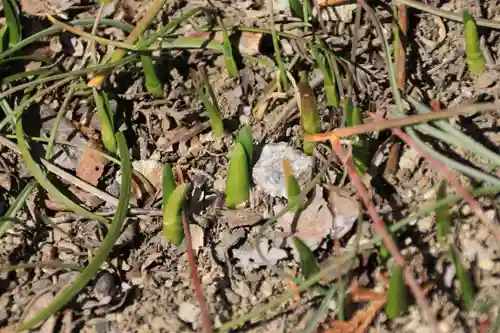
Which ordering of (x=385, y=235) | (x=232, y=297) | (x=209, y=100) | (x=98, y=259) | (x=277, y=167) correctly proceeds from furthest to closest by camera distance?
(x=209, y=100)
(x=277, y=167)
(x=232, y=297)
(x=98, y=259)
(x=385, y=235)

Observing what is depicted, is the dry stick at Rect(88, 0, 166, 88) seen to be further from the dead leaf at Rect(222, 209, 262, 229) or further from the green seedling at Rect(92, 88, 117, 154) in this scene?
the dead leaf at Rect(222, 209, 262, 229)

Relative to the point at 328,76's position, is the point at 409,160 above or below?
below

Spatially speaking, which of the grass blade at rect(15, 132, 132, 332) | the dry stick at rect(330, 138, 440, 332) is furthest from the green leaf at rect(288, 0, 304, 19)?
the grass blade at rect(15, 132, 132, 332)

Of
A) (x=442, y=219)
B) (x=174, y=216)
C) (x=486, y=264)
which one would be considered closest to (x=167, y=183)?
Answer: (x=174, y=216)

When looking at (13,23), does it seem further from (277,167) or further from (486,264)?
(486,264)

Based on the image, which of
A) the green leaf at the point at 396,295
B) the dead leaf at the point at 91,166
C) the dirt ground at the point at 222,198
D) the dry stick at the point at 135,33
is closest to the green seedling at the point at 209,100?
the dirt ground at the point at 222,198
